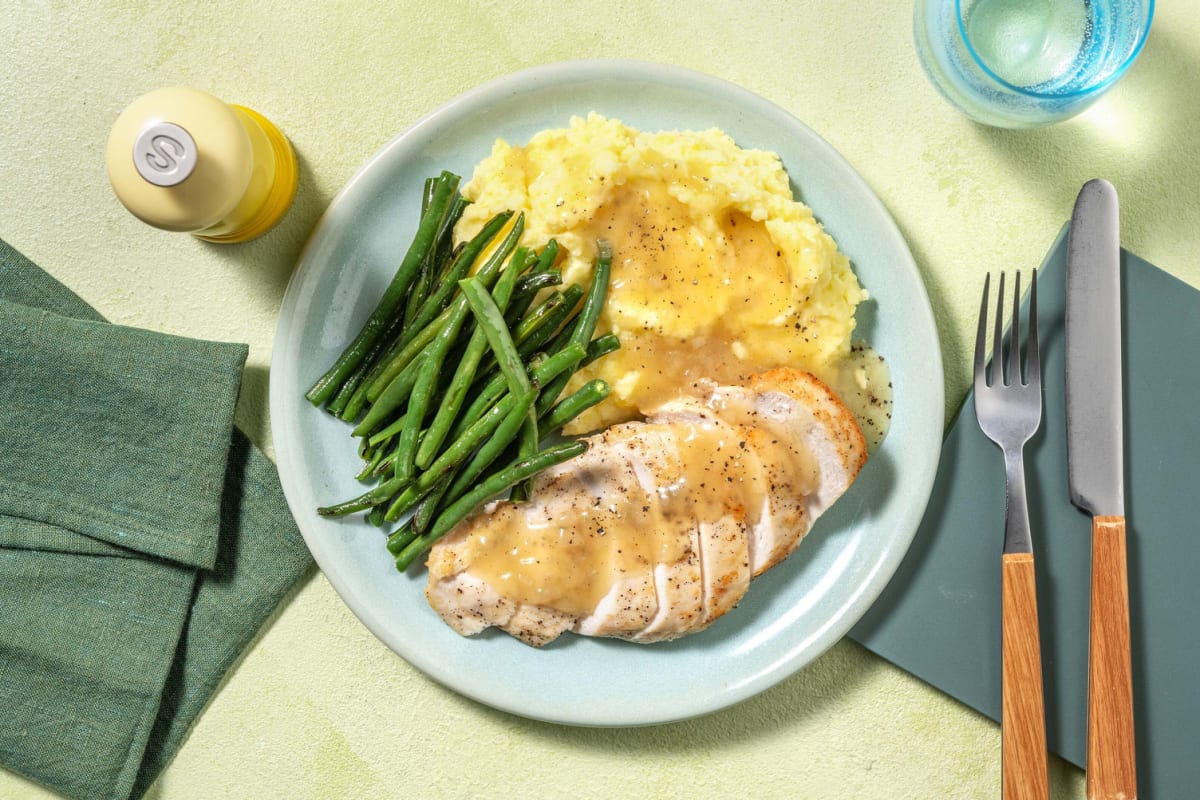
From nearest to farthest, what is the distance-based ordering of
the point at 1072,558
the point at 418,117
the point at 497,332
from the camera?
the point at 497,332 → the point at 1072,558 → the point at 418,117

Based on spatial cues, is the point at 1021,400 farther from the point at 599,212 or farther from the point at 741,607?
the point at 599,212

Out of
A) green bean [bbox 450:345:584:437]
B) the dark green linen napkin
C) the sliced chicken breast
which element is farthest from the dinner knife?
the dark green linen napkin

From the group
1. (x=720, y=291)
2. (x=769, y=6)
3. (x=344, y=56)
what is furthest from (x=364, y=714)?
(x=769, y=6)

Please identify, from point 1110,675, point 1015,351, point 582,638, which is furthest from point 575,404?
point 1110,675

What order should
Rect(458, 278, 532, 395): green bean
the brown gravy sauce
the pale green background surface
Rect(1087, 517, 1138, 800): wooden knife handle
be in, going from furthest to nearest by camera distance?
the pale green background surface → Rect(1087, 517, 1138, 800): wooden knife handle → the brown gravy sauce → Rect(458, 278, 532, 395): green bean

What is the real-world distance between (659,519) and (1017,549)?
4.21ft

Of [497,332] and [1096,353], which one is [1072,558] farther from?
[497,332]

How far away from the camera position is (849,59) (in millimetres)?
3270

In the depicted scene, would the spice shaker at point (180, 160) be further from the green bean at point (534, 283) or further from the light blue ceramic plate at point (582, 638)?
the green bean at point (534, 283)

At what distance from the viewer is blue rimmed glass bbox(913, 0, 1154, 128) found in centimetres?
294

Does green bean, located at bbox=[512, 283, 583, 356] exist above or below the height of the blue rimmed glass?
below

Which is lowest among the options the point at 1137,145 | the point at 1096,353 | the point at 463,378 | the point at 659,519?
the point at 463,378

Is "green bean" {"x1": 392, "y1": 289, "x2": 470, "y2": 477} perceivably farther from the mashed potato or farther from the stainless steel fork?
the stainless steel fork

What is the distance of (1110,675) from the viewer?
2938mm
